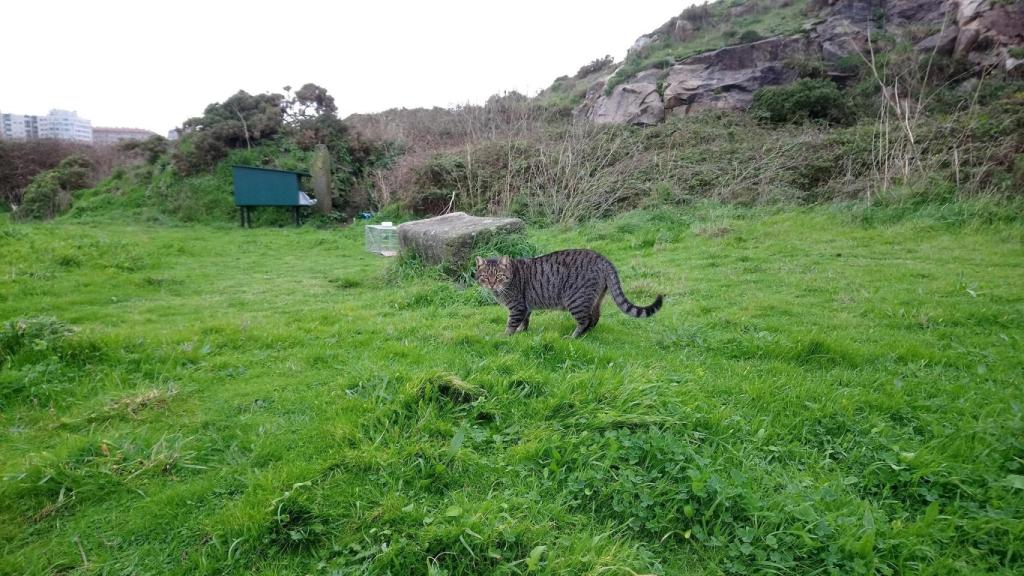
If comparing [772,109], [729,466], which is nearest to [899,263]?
[729,466]

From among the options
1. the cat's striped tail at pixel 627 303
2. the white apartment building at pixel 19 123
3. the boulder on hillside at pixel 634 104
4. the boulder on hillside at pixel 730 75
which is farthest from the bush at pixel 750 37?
the white apartment building at pixel 19 123

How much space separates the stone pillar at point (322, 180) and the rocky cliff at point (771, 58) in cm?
1175

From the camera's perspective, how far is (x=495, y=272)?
5.13m

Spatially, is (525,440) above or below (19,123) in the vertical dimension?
below

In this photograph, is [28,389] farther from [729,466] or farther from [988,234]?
[988,234]

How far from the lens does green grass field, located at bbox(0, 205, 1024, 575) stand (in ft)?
7.03

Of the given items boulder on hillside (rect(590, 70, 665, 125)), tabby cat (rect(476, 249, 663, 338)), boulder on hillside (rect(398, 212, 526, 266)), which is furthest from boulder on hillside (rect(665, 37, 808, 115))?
tabby cat (rect(476, 249, 663, 338))

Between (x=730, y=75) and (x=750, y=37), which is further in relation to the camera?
(x=750, y=37)

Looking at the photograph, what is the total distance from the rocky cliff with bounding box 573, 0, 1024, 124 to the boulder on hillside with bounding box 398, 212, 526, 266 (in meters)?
15.8

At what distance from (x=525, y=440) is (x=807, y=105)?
1911 cm

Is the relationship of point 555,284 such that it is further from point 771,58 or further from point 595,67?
point 595,67

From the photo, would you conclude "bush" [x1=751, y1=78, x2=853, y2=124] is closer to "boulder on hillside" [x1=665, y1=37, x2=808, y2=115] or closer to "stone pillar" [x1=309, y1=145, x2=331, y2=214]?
"boulder on hillside" [x1=665, y1=37, x2=808, y2=115]

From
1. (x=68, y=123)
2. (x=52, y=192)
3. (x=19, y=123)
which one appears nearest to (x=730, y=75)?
(x=52, y=192)

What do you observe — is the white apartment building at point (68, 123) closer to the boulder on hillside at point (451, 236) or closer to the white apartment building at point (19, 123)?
the white apartment building at point (19, 123)
